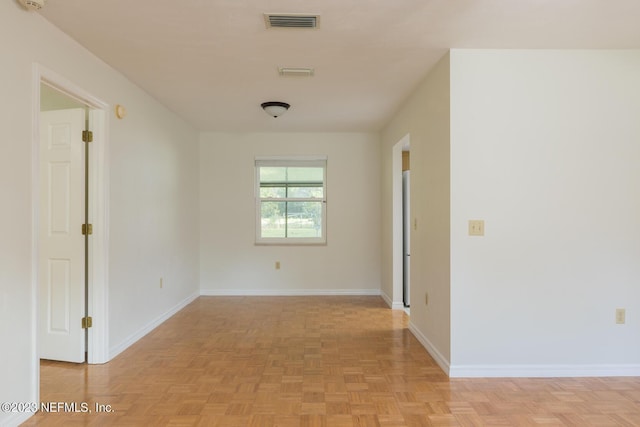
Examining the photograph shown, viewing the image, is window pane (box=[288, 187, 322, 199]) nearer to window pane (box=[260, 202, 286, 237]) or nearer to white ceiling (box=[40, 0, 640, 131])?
window pane (box=[260, 202, 286, 237])

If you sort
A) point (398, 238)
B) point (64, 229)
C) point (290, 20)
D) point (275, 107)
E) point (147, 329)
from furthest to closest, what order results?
1. point (398, 238)
2. point (275, 107)
3. point (147, 329)
4. point (64, 229)
5. point (290, 20)

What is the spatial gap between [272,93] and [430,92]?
1531 mm

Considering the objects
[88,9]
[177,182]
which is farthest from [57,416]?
[177,182]

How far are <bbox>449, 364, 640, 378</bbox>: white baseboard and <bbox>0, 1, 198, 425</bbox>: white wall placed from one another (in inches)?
110

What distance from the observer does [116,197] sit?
3.33m

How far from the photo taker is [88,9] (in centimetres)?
230

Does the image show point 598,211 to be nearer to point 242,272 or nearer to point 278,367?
point 278,367

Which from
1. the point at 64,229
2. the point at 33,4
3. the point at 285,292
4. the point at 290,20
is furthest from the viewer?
the point at 285,292

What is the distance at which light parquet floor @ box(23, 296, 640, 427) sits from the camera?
2283 millimetres

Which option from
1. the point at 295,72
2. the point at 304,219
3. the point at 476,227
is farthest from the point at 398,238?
the point at 295,72

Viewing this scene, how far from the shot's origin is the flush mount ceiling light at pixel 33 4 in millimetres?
2137

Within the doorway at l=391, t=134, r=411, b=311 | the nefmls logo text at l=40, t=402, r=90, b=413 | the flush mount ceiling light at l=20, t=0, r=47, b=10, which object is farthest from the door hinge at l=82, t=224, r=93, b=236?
the doorway at l=391, t=134, r=411, b=311

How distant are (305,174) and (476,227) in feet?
11.3

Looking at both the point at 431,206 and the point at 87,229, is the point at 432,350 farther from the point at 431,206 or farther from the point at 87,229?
the point at 87,229
